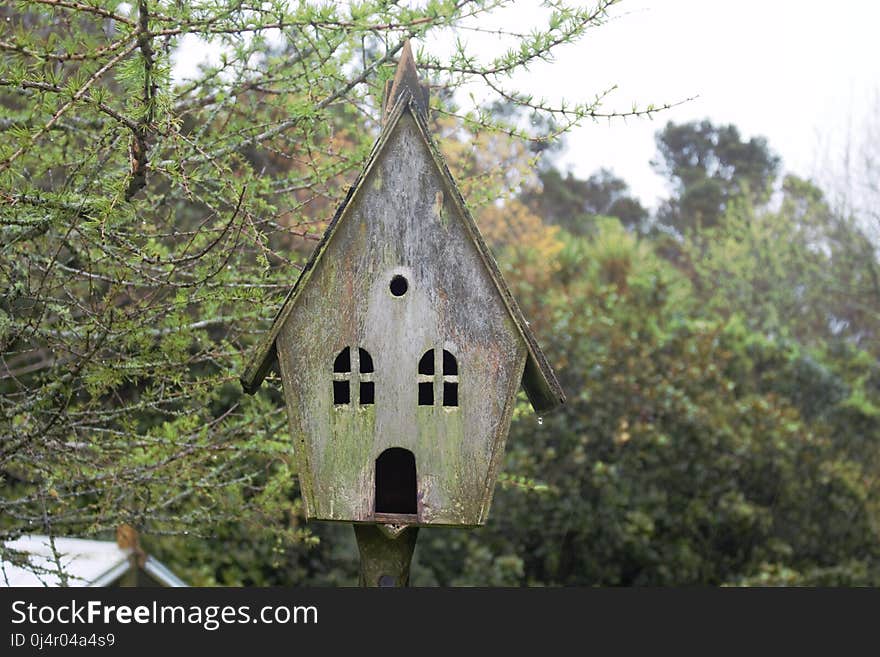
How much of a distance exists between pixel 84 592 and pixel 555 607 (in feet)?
4.03

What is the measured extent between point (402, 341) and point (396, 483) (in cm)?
52

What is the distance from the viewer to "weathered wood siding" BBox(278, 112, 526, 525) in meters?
2.24

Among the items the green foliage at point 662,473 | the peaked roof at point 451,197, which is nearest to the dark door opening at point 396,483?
the peaked roof at point 451,197

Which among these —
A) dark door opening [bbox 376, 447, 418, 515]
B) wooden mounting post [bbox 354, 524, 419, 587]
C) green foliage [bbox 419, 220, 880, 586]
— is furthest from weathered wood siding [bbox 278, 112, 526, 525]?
green foliage [bbox 419, 220, 880, 586]

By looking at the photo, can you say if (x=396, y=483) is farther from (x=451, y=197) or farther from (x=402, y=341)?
(x=451, y=197)

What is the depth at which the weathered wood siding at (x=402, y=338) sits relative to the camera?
7.36 ft

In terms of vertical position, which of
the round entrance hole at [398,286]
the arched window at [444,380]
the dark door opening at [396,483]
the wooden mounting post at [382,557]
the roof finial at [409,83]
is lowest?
the wooden mounting post at [382,557]

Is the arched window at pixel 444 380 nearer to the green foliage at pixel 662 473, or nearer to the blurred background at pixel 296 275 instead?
the blurred background at pixel 296 275

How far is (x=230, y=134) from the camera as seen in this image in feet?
9.02

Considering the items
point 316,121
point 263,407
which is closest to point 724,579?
point 263,407

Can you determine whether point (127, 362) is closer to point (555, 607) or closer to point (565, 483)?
point (555, 607)

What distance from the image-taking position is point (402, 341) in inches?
89.4

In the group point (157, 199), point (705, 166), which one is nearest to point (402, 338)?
point (157, 199)

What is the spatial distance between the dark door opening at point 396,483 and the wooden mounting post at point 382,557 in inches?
11.0
